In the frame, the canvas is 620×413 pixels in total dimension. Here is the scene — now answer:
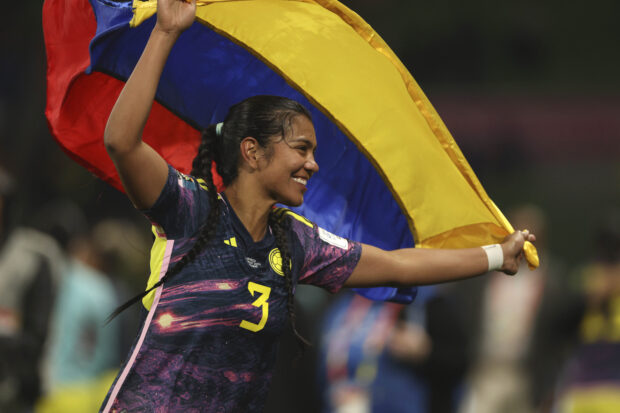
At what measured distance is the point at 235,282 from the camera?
116 inches

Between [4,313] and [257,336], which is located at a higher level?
[4,313]

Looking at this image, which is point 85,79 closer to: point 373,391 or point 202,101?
point 202,101

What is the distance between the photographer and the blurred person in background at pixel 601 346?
586 centimetres

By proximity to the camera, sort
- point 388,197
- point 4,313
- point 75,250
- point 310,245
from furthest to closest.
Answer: point 75,250, point 4,313, point 388,197, point 310,245

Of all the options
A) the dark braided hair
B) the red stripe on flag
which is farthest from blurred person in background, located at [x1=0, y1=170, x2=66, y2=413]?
the dark braided hair

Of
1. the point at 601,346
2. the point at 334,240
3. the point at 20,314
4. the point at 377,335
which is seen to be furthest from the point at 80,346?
the point at 334,240

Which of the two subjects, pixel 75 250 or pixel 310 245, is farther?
pixel 75 250

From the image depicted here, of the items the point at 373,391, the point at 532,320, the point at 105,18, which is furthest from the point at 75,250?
the point at 105,18

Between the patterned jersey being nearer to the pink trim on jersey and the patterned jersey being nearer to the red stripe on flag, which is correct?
the pink trim on jersey

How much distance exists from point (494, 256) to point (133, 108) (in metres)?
1.52

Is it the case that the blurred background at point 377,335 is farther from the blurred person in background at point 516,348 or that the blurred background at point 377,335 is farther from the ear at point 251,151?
the ear at point 251,151

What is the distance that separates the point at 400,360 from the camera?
651 centimetres

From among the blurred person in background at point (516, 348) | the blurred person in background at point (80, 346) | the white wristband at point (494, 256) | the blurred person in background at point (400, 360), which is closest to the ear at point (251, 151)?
the white wristband at point (494, 256)

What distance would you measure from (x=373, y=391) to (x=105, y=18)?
394 cm
